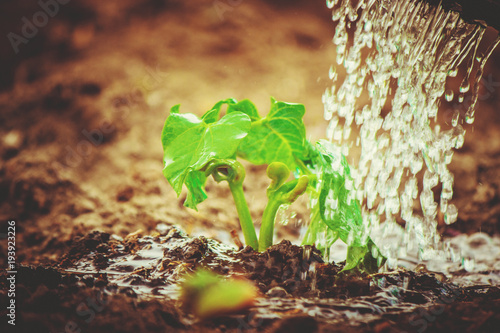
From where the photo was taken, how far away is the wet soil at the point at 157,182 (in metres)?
0.94

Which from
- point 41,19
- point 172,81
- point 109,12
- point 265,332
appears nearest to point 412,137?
point 265,332

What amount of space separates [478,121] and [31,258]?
A: 332 centimetres

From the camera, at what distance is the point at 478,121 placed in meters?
3.17

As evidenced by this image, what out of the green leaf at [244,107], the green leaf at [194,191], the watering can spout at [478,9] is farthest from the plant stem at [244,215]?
the watering can spout at [478,9]

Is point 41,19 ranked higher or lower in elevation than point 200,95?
higher

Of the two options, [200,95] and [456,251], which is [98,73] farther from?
[456,251]

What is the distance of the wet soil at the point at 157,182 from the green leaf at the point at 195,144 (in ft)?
0.82

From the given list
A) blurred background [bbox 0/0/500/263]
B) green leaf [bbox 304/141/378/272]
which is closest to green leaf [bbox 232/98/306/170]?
green leaf [bbox 304/141/378/272]

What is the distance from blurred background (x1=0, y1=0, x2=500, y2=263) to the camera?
7.74 feet

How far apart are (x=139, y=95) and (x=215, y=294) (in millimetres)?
2370

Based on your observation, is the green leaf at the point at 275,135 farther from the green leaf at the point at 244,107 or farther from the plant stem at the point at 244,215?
the plant stem at the point at 244,215

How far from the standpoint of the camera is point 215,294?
3.38 ft

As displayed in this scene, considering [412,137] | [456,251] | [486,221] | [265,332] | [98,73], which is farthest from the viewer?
[98,73]

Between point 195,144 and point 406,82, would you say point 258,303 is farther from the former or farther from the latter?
point 406,82
